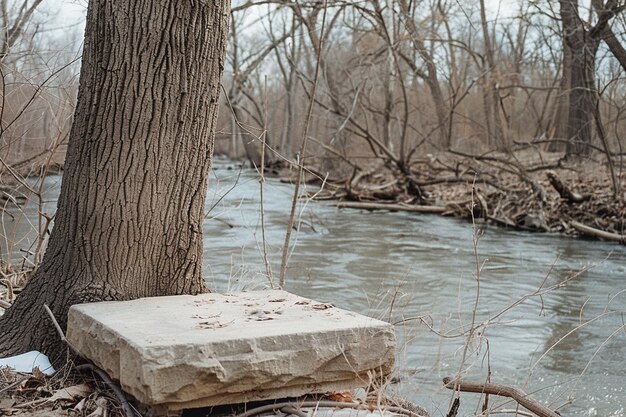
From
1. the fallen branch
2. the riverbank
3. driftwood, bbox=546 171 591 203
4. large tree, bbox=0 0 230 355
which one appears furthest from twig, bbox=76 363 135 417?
driftwood, bbox=546 171 591 203

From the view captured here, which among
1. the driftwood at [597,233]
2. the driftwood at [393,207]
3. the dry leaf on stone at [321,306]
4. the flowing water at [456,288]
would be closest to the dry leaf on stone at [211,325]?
the dry leaf on stone at [321,306]

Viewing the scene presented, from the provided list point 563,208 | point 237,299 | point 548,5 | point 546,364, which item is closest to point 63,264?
point 237,299

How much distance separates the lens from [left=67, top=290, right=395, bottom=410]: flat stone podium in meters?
2.71

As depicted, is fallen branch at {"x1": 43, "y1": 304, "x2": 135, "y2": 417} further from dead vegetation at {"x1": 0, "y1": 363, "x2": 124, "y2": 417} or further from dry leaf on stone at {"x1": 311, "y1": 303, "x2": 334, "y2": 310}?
dry leaf on stone at {"x1": 311, "y1": 303, "x2": 334, "y2": 310}

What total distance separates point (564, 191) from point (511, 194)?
136 centimetres

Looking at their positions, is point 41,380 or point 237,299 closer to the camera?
point 41,380

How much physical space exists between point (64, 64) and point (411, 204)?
12.1 m

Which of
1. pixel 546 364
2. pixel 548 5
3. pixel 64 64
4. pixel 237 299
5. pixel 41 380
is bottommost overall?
pixel 546 364

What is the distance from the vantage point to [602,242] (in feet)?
39.8

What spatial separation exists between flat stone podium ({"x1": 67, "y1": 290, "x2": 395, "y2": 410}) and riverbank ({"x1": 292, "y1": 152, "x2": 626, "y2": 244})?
24.0 ft

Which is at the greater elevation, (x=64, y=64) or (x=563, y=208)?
(x=64, y=64)

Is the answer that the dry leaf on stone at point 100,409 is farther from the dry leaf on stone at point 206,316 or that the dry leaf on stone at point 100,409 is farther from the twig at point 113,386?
the dry leaf on stone at point 206,316

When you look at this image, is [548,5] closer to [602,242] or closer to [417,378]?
[602,242]

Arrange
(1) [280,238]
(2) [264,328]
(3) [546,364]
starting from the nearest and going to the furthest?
(2) [264,328] → (3) [546,364] → (1) [280,238]
